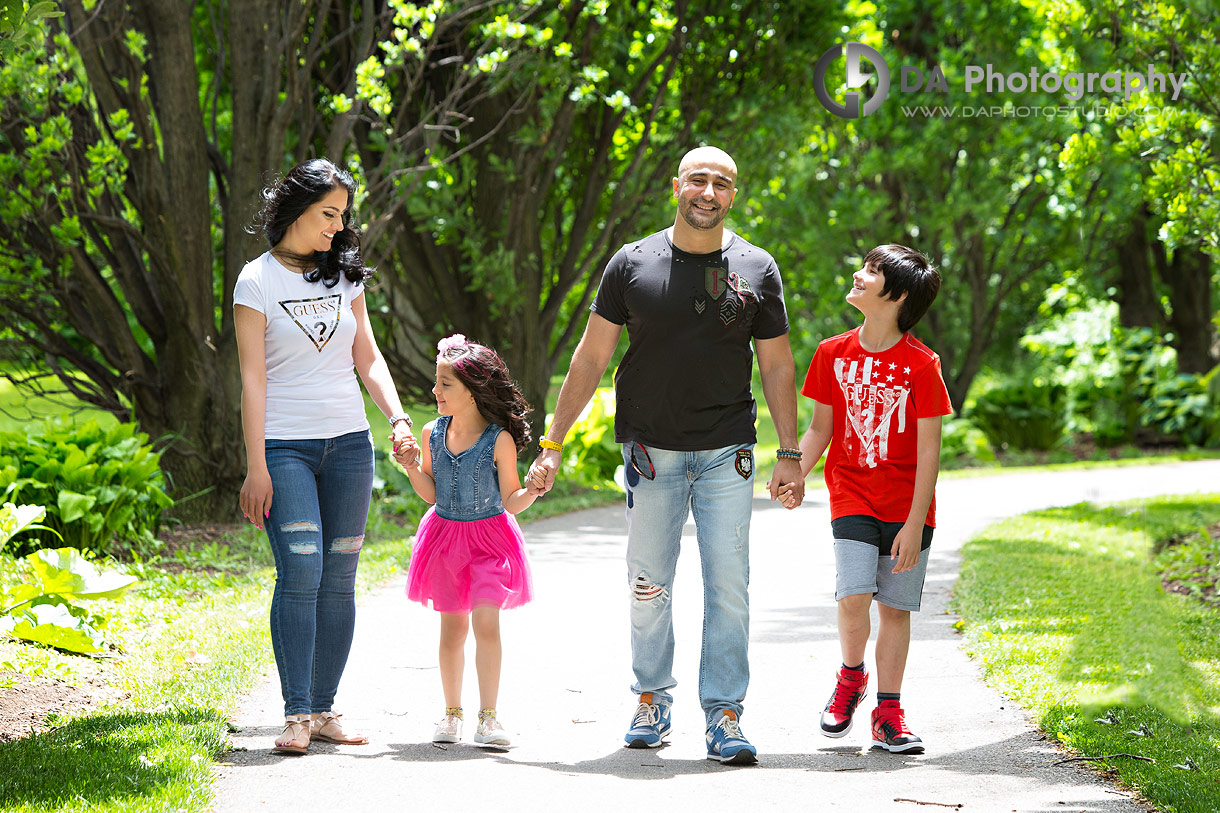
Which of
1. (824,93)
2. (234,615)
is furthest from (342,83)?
(234,615)

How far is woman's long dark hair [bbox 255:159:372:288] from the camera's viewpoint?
13.8ft

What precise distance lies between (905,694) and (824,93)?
396 inches

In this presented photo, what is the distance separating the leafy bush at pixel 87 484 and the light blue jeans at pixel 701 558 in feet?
13.4

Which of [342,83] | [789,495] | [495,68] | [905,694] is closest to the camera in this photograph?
[789,495]

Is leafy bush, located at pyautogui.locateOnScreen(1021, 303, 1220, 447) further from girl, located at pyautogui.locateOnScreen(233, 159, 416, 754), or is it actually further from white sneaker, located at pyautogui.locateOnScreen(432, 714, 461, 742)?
girl, located at pyautogui.locateOnScreen(233, 159, 416, 754)

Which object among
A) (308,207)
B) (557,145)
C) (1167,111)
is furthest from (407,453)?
(557,145)

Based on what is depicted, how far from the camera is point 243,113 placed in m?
9.43

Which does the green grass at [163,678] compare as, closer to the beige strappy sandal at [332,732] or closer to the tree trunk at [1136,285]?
the beige strappy sandal at [332,732]

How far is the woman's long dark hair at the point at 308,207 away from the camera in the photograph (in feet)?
→ 13.8

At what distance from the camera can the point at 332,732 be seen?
14.0 ft

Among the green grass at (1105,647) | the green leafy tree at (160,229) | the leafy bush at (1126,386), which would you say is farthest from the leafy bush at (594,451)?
the leafy bush at (1126,386)

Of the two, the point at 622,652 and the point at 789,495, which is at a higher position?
the point at 789,495

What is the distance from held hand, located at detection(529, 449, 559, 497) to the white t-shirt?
634 mm

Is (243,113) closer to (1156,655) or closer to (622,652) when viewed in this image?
(622,652)
